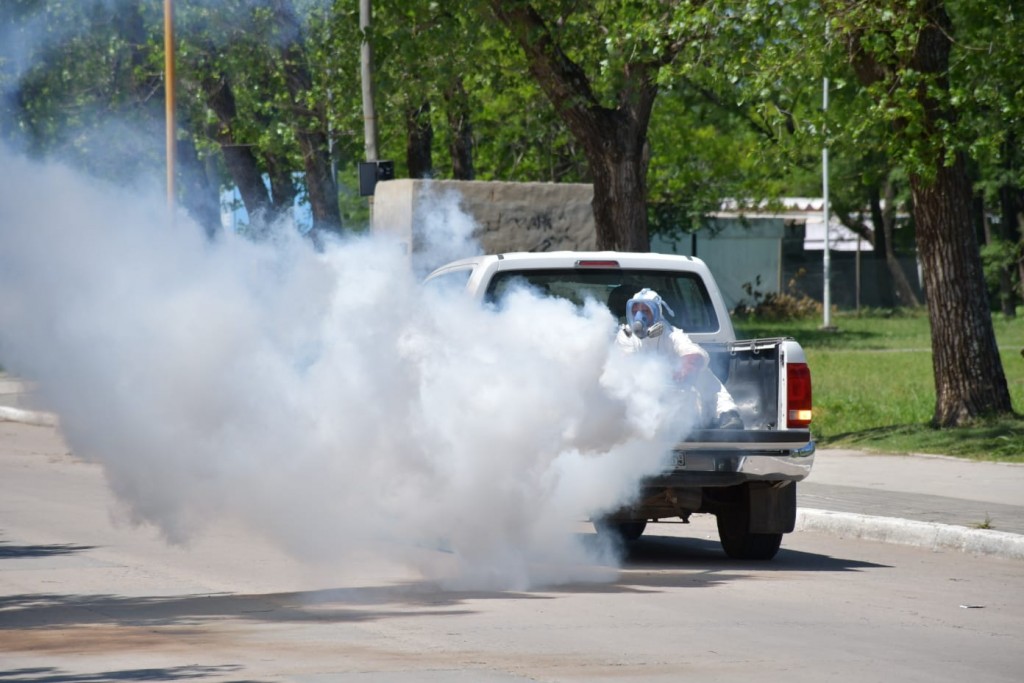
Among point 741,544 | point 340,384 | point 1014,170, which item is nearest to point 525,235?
point 741,544

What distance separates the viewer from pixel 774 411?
10.3 metres

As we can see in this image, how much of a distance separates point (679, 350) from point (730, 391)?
0.71 m

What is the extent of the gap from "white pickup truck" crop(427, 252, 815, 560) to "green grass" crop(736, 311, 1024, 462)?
21.3 feet

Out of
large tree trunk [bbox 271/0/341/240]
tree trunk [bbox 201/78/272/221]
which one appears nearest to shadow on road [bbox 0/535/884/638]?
tree trunk [bbox 201/78/272/221]

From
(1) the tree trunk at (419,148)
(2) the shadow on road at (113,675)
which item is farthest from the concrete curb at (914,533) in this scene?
(1) the tree trunk at (419,148)

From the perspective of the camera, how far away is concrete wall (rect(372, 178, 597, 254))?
21531 mm

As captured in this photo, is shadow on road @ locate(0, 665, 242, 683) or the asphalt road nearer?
shadow on road @ locate(0, 665, 242, 683)

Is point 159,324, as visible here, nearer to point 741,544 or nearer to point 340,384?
point 340,384

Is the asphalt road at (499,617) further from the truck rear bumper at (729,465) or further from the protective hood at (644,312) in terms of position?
the protective hood at (644,312)

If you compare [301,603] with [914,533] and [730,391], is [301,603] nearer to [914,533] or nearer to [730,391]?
[730,391]

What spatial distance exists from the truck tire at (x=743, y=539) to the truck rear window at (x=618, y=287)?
53.3 inches

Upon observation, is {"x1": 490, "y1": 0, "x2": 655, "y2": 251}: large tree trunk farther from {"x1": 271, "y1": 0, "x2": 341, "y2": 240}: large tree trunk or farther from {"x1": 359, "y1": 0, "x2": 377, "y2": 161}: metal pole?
{"x1": 271, "y1": 0, "x2": 341, "y2": 240}: large tree trunk

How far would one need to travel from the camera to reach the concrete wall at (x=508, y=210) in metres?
21.5

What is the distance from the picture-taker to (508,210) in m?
22.1
